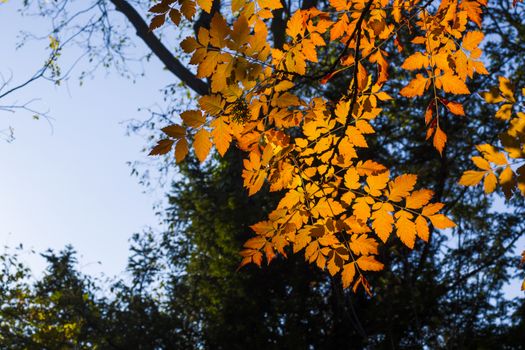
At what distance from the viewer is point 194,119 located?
2.08m

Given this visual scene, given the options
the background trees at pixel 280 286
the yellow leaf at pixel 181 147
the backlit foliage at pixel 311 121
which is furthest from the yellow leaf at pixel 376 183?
the background trees at pixel 280 286

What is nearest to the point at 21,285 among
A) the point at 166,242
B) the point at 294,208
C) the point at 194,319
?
the point at 166,242

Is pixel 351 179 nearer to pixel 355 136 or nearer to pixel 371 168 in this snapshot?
pixel 371 168

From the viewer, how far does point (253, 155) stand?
8.53 feet

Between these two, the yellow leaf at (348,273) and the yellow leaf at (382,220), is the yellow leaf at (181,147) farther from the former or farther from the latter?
the yellow leaf at (348,273)

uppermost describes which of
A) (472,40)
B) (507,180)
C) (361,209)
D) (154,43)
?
(154,43)

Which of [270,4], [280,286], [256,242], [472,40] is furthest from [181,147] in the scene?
[280,286]

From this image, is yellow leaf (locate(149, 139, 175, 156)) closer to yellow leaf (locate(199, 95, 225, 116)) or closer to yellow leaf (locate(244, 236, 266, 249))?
yellow leaf (locate(199, 95, 225, 116))

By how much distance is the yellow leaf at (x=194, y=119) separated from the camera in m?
2.06

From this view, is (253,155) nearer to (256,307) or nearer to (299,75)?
(299,75)

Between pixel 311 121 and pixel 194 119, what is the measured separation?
2.86 ft

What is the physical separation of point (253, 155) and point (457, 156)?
654 cm

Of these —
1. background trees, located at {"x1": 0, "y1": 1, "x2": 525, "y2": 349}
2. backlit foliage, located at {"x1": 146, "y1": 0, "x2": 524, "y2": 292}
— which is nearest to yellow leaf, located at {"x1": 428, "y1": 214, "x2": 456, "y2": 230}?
backlit foliage, located at {"x1": 146, "y1": 0, "x2": 524, "y2": 292}

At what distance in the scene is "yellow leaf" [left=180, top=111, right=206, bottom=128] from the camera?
2064 millimetres
